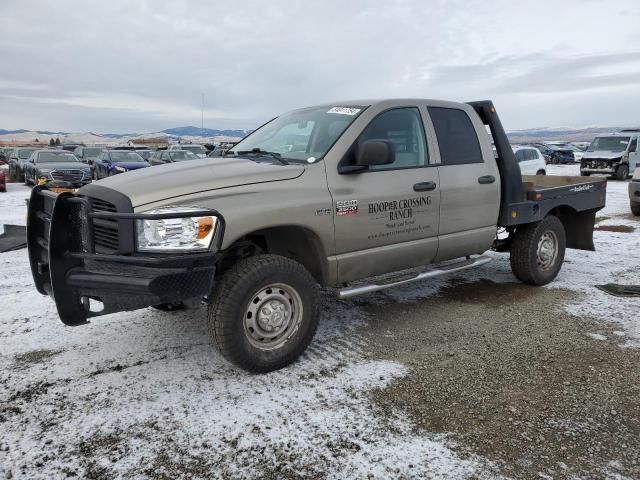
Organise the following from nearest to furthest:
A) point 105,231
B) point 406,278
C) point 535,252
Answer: point 105,231 < point 406,278 < point 535,252

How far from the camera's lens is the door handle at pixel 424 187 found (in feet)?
14.1

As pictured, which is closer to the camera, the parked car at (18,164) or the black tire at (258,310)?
the black tire at (258,310)

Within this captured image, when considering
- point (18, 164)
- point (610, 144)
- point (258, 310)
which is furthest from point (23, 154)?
point (610, 144)

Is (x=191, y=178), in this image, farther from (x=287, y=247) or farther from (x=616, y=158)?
(x=616, y=158)

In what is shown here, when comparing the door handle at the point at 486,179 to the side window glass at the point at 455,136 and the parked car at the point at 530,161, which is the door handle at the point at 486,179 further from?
the parked car at the point at 530,161

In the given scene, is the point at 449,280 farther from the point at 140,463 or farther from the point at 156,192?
the point at 140,463

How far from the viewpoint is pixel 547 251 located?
19.1 feet

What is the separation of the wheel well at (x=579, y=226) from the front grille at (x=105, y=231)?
517cm

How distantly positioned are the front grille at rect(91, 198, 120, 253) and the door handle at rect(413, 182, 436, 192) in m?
2.39

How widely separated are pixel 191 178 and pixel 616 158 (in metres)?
22.3

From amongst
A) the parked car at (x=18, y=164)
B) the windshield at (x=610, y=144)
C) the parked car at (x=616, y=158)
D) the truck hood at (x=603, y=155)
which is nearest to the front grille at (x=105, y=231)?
the parked car at (x=616, y=158)

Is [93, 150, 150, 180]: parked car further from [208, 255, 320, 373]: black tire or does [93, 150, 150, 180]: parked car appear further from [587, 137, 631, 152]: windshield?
[587, 137, 631, 152]: windshield

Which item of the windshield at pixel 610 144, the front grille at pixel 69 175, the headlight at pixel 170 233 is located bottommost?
the headlight at pixel 170 233

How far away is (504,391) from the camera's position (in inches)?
130
